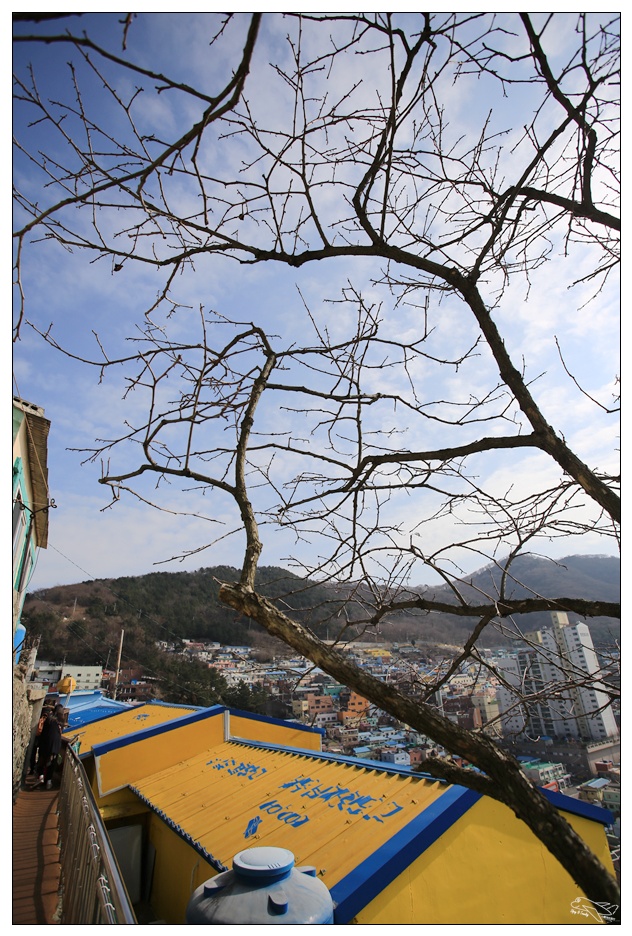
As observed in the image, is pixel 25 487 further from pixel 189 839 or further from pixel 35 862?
pixel 189 839

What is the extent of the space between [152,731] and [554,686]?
709cm

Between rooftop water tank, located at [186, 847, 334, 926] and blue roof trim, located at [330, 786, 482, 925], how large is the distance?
278 millimetres

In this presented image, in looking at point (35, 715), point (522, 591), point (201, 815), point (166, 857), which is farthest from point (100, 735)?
point (522, 591)

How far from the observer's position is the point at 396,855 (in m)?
3.15

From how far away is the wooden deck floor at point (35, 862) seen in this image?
141 inches

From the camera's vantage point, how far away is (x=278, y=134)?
2.25 metres

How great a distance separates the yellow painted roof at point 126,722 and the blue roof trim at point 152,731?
1352mm

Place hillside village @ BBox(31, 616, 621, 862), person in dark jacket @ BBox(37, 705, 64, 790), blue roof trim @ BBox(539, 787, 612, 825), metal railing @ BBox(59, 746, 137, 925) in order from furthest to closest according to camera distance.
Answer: person in dark jacket @ BBox(37, 705, 64, 790), blue roof trim @ BBox(539, 787, 612, 825), hillside village @ BBox(31, 616, 621, 862), metal railing @ BBox(59, 746, 137, 925)

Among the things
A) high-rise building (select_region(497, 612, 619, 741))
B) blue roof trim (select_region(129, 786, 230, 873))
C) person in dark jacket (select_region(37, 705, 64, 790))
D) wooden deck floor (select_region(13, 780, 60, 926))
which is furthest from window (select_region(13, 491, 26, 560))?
high-rise building (select_region(497, 612, 619, 741))

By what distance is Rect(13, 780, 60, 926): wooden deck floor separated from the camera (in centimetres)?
358

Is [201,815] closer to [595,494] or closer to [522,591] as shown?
[522,591]

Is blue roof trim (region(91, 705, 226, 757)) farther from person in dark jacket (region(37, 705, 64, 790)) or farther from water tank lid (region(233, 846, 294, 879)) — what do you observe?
water tank lid (region(233, 846, 294, 879))

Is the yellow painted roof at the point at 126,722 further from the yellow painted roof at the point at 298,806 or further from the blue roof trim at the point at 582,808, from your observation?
the blue roof trim at the point at 582,808

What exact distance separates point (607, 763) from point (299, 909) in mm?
1676
